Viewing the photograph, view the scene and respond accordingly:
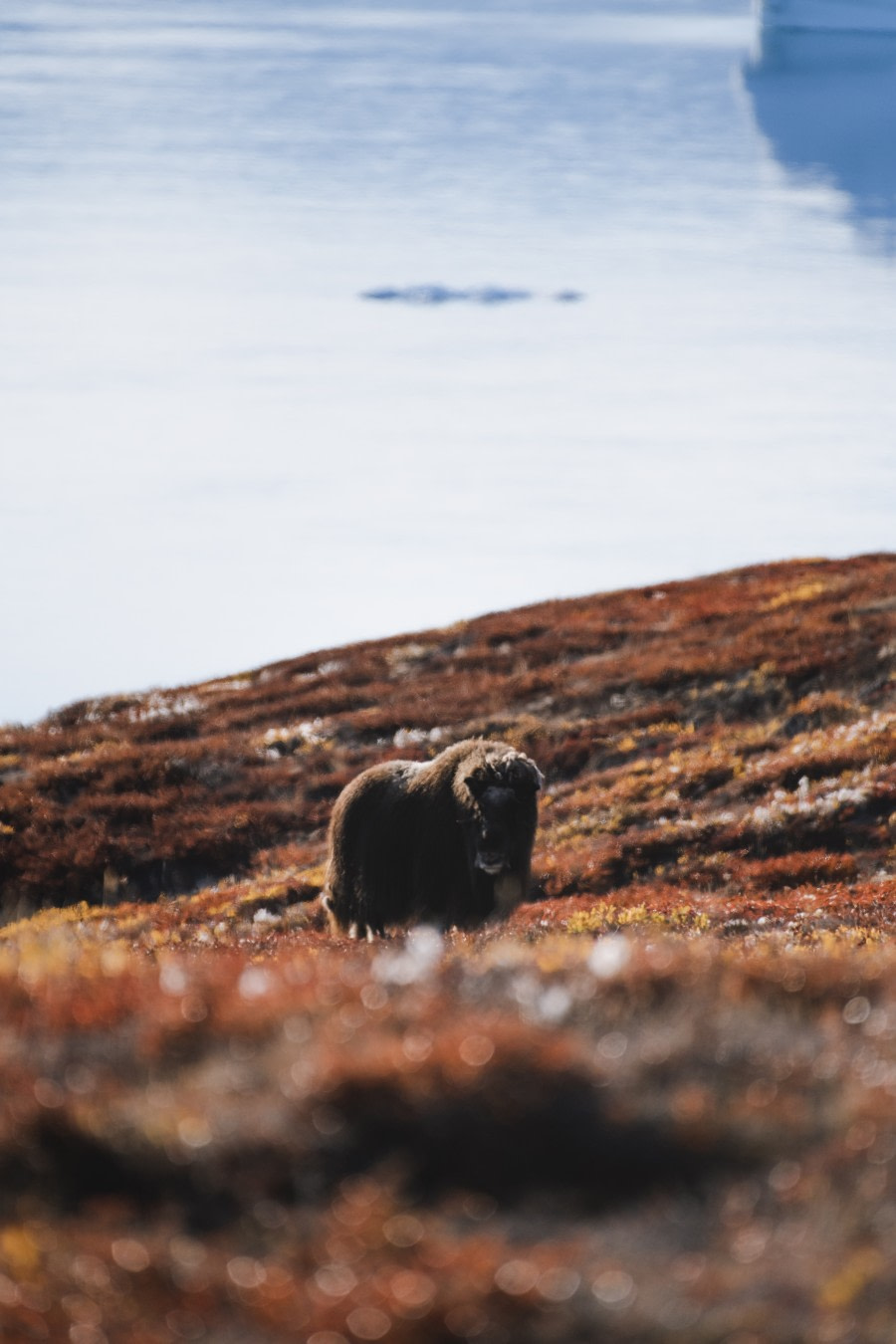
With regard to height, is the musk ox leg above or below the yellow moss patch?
below

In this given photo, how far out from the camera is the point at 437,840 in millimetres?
12750

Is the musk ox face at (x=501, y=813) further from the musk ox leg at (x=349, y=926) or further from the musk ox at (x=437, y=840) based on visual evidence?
the musk ox leg at (x=349, y=926)

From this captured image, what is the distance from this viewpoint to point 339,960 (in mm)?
6395

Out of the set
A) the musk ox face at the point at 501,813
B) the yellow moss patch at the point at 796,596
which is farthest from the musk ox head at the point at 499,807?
the yellow moss patch at the point at 796,596

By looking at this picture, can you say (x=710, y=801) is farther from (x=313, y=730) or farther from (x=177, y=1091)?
(x=177, y=1091)

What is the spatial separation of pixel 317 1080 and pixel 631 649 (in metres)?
29.3

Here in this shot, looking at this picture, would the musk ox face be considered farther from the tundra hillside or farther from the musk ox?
the tundra hillside

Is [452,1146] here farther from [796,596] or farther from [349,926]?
[796,596]

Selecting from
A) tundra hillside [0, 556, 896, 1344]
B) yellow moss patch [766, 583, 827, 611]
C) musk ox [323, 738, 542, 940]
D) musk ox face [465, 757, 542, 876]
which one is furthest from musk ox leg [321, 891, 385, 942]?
yellow moss patch [766, 583, 827, 611]

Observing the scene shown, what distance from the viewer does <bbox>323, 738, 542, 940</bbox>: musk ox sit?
12.2m

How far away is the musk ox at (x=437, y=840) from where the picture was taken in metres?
12.2

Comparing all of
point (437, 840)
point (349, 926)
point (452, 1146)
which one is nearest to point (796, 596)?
point (349, 926)

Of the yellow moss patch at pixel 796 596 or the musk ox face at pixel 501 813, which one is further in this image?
the yellow moss patch at pixel 796 596

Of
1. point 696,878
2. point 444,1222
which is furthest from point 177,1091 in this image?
point 696,878
